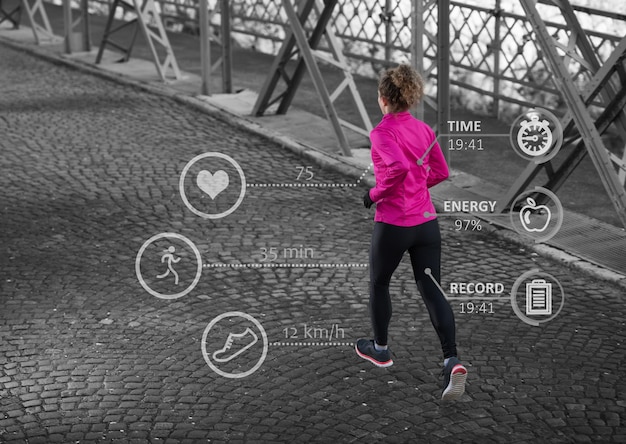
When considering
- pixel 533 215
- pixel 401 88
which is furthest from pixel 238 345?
pixel 533 215

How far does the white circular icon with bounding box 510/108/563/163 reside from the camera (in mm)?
9922

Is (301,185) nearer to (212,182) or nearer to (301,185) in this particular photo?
(301,185)

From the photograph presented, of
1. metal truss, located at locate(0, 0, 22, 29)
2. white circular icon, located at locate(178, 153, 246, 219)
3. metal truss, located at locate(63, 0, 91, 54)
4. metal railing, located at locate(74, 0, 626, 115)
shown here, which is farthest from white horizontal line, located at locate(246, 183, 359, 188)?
metal truss, located at locate(0, 0, 22, 29)

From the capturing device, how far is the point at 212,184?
11688mm

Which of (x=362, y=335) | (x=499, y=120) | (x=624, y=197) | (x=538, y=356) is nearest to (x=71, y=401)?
(x=362, y=335)

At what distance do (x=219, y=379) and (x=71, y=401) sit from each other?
0.88 metres

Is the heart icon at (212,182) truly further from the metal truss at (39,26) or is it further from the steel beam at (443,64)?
the metal truss at (39,26)

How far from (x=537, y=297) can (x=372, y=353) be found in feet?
5.74

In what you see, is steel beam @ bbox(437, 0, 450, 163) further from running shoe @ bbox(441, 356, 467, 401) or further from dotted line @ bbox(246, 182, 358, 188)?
running shoe @ bbox(441, 356, 467, 401)

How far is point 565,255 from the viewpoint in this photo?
30.6 feet

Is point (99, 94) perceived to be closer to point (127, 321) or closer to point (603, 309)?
point (127, 321)

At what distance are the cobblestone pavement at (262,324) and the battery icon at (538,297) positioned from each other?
138mm

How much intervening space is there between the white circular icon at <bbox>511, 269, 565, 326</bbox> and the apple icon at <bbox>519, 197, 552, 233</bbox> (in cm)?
102

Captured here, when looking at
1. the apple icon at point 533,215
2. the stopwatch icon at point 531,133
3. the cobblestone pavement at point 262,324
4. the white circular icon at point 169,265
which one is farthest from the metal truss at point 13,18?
the apple icon at point 533,215
